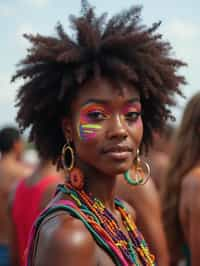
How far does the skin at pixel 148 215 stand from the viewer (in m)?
4.21

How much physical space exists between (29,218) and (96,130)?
2647 mm

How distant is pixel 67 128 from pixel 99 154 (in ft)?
0.86

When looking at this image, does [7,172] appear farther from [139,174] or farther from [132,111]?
[132,111]

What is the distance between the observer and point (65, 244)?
2.24m

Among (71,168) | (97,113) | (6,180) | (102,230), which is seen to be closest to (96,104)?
(97,113)

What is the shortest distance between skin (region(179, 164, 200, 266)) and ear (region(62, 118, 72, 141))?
1712 mm

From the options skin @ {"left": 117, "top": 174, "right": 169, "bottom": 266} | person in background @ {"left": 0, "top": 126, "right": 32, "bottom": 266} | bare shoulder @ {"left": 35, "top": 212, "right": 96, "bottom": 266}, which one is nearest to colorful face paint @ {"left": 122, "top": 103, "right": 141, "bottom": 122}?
bare shoulder @ {"left": 35, "top": 212, "right": 96, "bottom": 266}

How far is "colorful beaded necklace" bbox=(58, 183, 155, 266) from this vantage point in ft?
8.07

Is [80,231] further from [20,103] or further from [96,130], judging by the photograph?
[20,103]

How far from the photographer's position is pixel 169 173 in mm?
4906

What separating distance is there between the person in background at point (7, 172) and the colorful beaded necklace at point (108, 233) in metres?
3.93

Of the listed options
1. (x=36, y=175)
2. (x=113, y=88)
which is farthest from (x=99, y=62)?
(x=36, y=175)

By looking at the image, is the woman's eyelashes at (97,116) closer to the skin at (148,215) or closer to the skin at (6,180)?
the skin at (148,215)

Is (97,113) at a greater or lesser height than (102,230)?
greater
